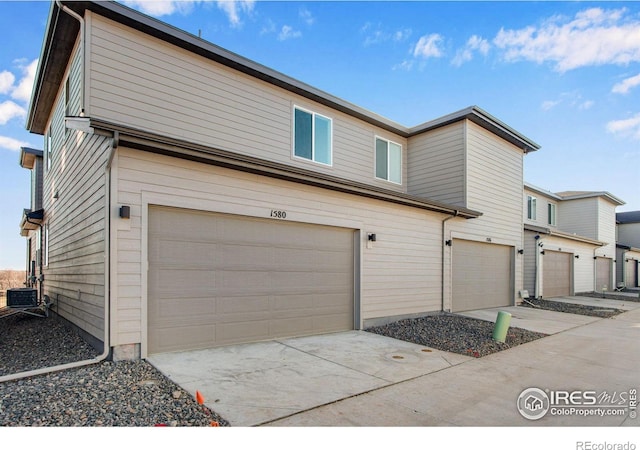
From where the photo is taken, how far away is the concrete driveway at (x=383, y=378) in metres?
3.75

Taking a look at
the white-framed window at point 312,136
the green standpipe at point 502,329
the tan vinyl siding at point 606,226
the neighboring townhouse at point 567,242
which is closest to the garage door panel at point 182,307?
the white-framed window at point 312,136

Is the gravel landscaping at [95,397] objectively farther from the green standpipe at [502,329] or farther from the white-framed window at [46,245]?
the white-framed window at [46,245]

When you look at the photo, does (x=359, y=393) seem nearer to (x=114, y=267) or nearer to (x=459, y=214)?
(x=114, y=267)

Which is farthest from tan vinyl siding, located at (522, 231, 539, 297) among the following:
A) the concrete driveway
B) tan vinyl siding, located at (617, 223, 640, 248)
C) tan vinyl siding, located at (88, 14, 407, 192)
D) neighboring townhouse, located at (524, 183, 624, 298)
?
tan vinyl siding, located at (617, 223, 640, 248)

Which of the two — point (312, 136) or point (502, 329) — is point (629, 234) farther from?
point (312, 136)

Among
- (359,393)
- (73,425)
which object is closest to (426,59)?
(359,393)

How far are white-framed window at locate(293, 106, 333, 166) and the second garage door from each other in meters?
12.6

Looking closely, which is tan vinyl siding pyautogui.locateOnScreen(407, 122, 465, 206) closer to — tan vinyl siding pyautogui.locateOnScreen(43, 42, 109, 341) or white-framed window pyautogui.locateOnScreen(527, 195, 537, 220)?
tan vinyl siding pyautogui.locateOnScreen(43, 42, 109, 341)

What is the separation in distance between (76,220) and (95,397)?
4668mm

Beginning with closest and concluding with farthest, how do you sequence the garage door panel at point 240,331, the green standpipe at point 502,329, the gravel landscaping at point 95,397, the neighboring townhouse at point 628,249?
1. the gravel landscaping at point 95,397
2. the garage door panel at point 240,331
3. the green standpipe at point 502,329
4. the neighboring townhouse at point 628,249

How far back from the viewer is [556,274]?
17.8 meters

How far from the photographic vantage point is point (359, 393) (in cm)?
436

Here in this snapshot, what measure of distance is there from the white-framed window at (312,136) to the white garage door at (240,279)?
2.69 m

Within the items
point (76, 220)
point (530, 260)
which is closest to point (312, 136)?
point (76, 220)
